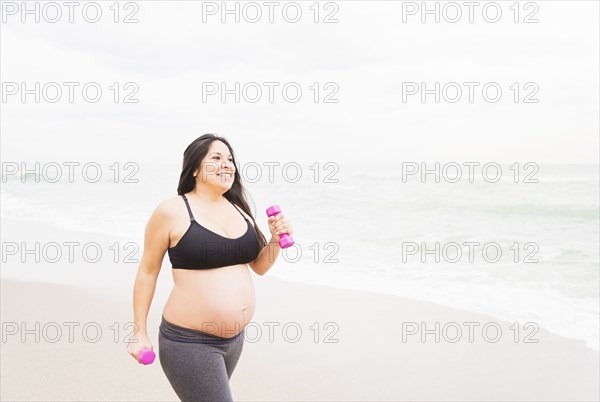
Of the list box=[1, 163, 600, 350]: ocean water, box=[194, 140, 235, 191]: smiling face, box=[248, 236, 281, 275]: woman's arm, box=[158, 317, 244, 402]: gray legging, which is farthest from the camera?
box=[1, 163, 600, 350]: ocean water

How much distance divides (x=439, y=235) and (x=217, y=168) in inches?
493

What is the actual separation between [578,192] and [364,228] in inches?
513

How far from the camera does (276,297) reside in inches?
299

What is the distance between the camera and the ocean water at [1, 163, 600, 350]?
786cm

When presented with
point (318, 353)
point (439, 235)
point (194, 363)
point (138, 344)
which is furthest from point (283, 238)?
point (439, 235)

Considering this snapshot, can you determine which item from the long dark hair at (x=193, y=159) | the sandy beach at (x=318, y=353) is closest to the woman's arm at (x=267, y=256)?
the long dark hair at (x=193, y=159)

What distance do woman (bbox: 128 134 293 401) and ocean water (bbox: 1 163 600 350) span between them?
567 mm

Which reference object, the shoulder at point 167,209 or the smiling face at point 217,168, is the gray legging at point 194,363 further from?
the smiling face at point 217,168

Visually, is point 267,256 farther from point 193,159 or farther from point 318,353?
point 318,353

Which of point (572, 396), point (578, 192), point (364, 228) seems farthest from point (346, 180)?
point (572, 396)

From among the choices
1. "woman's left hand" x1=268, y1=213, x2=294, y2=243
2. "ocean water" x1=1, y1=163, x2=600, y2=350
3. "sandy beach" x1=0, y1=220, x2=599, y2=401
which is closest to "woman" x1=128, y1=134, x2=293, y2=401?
"woman's left hand" x1=268, y1=213, x2=294, y2=243

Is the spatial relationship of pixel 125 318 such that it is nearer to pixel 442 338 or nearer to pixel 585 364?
pixel 442 338

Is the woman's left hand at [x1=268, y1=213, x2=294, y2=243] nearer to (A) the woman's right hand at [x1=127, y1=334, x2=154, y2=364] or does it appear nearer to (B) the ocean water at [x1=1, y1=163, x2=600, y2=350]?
(B) the ocean water at [x1=1, y1=163, x2=600, y2=350]

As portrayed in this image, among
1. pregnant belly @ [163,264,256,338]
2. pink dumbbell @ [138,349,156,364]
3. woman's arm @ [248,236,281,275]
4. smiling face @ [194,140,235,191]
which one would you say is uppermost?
smiling face @ [194,140,235,191]
